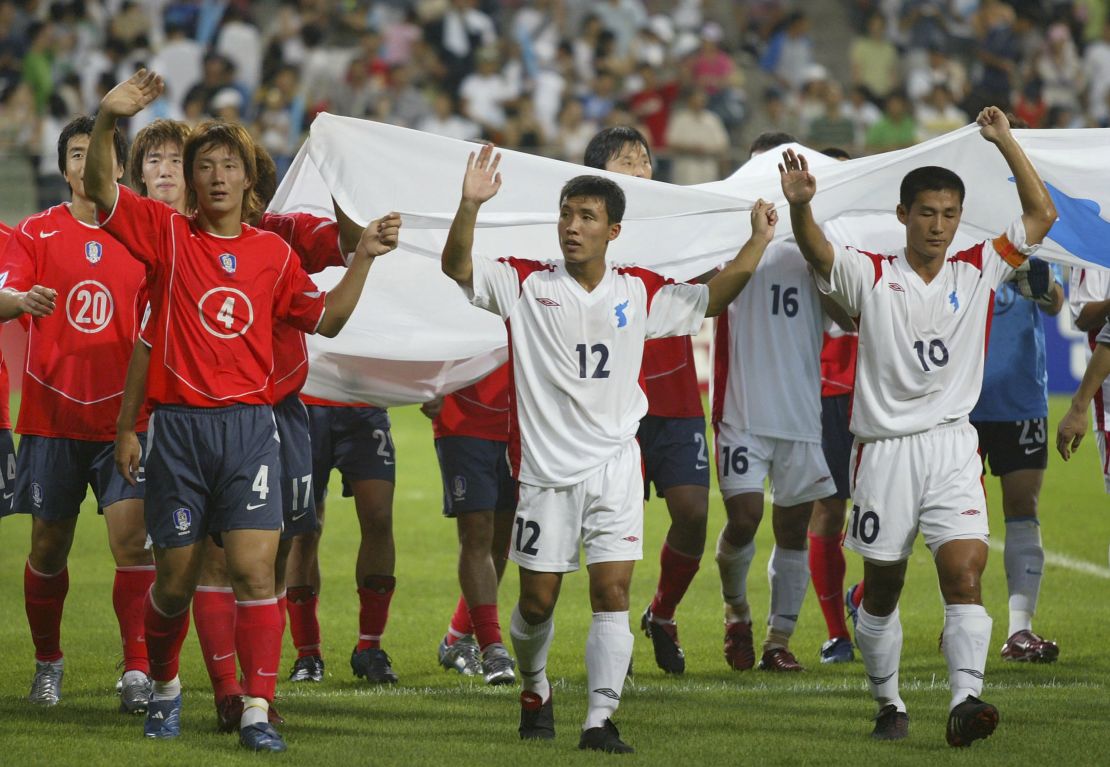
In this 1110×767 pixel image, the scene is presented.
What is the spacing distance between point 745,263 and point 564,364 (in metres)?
0.80

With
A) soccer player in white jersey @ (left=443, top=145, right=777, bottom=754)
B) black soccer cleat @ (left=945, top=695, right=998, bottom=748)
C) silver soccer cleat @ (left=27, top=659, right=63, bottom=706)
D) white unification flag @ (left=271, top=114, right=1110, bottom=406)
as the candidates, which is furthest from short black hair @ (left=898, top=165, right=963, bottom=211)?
silver soccer cleat @ (left=27, top=659, right=63, bottom=706)

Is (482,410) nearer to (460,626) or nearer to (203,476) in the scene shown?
(460,626)

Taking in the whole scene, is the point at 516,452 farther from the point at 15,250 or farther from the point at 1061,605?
the point at 1061,605

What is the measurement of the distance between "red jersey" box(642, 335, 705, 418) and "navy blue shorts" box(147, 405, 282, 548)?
2138mm

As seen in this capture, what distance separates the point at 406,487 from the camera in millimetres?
13500

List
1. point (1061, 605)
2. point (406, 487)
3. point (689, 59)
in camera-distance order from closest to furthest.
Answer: point (1061, 605), point (406, 487), point (689, 59)

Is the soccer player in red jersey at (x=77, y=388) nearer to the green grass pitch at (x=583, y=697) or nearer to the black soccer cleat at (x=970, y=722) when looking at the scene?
the green grass pitch at (x=583, y=697)

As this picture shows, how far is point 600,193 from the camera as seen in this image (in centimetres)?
578

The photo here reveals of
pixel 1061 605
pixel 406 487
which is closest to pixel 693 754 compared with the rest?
pixel 1061 605

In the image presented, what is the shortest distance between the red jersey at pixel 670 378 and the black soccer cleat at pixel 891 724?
1.83 metres

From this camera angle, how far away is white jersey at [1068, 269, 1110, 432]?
7160mm

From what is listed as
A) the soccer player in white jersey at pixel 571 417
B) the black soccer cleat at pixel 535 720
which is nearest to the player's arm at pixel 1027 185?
the soccer player in white jersey at pixel 571 417

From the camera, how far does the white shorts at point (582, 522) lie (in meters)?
5.64

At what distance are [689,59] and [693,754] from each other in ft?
53.4
